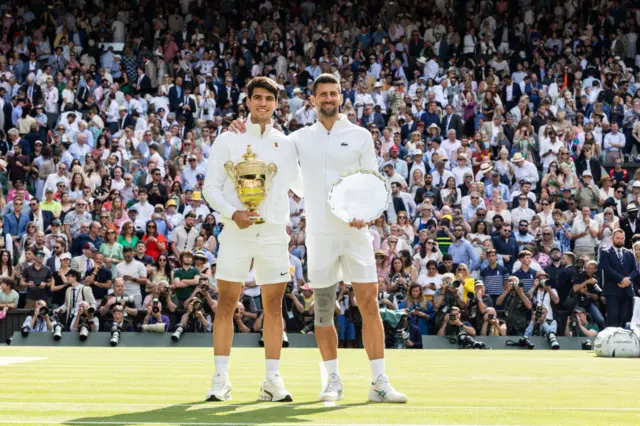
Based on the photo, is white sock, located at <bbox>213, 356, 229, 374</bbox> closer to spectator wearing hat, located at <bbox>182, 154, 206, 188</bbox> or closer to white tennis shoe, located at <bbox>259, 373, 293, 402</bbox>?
white tennis shoe, located at <bbox>259, 373, 293, 402</bbox>

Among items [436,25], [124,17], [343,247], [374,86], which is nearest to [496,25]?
[436,25]

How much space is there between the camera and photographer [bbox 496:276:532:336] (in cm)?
2103

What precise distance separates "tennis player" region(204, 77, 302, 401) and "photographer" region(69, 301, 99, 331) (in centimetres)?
1274

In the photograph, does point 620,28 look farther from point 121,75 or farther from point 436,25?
point 121,75

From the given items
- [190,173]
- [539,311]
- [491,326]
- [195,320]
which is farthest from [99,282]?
[539,311]

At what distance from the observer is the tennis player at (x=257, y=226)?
8.54 meters

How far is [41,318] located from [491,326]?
25.7 feet

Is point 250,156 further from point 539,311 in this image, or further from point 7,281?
point 7,281

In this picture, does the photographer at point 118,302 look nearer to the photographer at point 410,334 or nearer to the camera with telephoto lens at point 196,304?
the camera with telephoto lens at point 196,304

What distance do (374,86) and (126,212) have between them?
8.60m

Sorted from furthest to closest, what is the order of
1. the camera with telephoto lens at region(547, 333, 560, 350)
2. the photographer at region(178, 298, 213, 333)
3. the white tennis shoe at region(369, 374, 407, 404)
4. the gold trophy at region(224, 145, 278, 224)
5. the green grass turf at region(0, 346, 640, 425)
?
the photographer at region(178, 298, 213, 333), the camera with telephoto lens at region(547, 333, 560, 350), the gold trophy at region(224, 145, 278, 224), the white tennis shoe at region(369, 374, 407, 404), the green grass turf at region(0, 346, 640, 425)

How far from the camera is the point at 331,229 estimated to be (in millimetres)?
8586

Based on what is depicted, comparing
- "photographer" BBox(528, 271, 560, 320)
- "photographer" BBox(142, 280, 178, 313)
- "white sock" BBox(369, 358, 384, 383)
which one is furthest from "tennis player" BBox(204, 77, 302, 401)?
"photographer" BBox(528, 271, 560, 320)

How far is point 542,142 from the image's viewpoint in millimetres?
27844
